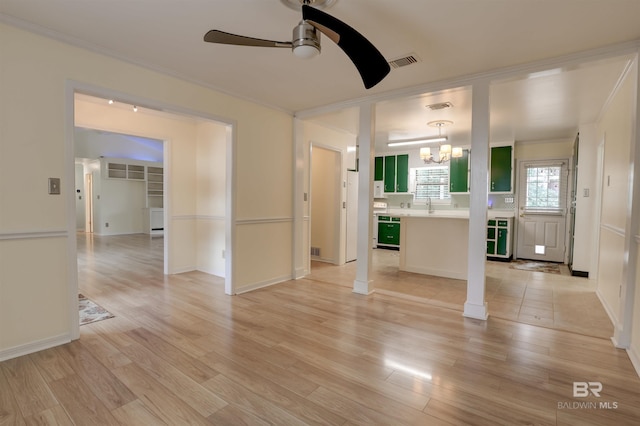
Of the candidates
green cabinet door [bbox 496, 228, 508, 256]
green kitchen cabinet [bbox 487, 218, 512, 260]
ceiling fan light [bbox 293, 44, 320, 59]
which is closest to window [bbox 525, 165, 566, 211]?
green kitchen cabinet [bbox 487, 218, 512, 260]

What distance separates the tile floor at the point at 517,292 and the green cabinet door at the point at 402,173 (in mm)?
2481

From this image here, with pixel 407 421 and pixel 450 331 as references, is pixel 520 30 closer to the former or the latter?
pixel 450 331

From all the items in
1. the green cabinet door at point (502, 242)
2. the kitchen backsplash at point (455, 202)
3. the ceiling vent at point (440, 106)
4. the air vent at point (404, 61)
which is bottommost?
the green cabinet door at point (502, 242)

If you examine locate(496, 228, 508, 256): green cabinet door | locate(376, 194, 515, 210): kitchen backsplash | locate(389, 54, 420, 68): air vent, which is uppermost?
locate(389, 54, 420, 68): air vent

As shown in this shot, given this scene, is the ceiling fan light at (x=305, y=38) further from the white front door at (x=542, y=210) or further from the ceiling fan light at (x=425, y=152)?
the white front door at (x=542, y=210)

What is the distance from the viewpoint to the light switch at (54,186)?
236cm

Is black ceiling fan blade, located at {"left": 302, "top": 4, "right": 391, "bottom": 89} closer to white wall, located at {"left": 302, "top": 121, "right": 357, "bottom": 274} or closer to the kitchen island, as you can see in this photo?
white wall, located at {"left": 302, "top": 121, "right": 357, "bottom": 274}

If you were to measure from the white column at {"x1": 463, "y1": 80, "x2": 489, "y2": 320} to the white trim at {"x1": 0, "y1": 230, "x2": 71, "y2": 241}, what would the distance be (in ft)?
11.8

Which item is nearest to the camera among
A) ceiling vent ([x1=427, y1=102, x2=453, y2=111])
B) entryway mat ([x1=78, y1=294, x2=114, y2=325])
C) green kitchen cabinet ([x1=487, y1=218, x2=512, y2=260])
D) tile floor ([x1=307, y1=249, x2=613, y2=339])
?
entryway mat ([x1=78, y1=294, x2=114, y2=325])

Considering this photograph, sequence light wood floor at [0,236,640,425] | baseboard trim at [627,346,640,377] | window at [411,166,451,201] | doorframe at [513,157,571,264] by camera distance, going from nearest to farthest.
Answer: light wood floor at [0,236,640,425]
baseboard trim at [627,346,640,377]
doorframe at [513,157,571,264]
window at [411,166,451,201]

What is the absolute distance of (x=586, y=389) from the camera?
1.92 m

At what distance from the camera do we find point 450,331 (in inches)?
108

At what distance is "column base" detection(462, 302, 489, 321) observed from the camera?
3.03m

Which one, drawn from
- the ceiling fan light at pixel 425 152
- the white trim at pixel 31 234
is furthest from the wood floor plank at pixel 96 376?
the ceiling fan light at pixel 425 152
